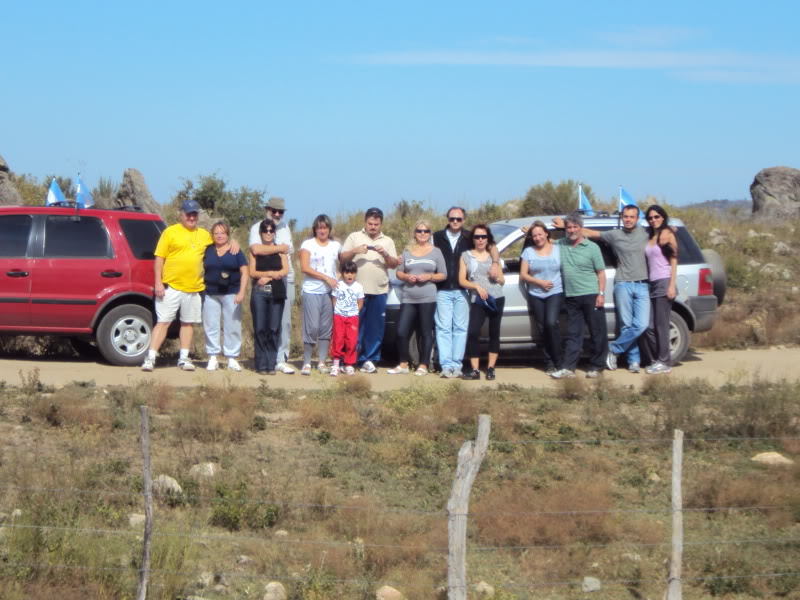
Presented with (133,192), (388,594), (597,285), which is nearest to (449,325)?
(597,285)

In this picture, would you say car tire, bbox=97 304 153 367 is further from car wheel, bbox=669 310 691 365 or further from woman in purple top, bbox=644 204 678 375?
car wheel, bbox=669 310 691 365

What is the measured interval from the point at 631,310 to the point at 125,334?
586cm

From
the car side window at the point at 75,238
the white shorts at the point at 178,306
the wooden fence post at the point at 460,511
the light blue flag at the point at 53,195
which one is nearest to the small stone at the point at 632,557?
the wooden fence post at the point at 460,511

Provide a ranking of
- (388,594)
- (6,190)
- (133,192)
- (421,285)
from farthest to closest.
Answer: (133,192), (6,190), (421,285), (388,594)

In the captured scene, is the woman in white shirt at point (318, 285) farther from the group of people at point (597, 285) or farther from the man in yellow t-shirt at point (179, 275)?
the group of people at point (597, 285)

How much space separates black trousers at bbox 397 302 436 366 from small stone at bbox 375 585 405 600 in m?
5.88

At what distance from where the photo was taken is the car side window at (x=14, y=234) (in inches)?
501

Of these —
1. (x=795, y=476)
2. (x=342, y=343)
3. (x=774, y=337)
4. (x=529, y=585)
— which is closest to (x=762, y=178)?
(x=774, y=337)

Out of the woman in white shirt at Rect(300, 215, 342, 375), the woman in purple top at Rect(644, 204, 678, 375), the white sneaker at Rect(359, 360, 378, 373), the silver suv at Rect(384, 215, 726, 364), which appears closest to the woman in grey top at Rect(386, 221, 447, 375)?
the white sneaker at Rect(359, 360, 378, 373)

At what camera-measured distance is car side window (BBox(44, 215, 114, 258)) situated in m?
12.8

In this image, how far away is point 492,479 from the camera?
880cm

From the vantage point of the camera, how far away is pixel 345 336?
41.0 ft

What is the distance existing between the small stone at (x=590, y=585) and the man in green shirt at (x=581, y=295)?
5.52m

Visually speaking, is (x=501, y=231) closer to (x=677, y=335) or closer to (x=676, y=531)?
(x=677, y=335)
